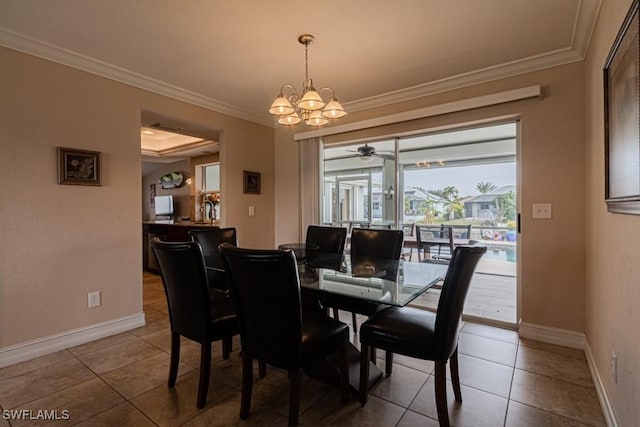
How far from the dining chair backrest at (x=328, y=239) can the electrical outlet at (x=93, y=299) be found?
199 centimetres

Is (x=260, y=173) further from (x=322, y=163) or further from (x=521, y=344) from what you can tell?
(x=521, y=344)

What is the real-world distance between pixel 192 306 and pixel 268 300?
608 millimetres

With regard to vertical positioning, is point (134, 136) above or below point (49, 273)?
above

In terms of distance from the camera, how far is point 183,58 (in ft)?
8.75

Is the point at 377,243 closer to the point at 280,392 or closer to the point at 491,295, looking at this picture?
the point at 280,392

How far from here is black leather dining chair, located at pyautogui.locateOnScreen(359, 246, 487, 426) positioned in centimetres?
157

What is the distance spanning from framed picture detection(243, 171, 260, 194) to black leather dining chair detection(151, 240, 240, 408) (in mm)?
2294

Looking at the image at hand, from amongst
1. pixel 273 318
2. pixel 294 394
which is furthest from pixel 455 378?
pixel 273 318

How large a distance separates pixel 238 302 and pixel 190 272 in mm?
370

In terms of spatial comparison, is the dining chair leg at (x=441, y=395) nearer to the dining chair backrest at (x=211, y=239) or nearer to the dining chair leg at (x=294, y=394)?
the dining chair leg at (x=294, y=394)

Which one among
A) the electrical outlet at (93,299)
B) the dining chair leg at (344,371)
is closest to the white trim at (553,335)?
the dining chair leg at (344,371)

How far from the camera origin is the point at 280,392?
6.38 ft

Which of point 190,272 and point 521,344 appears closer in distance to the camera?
point 190,272

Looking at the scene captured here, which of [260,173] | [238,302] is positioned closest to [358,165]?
[260,173]
